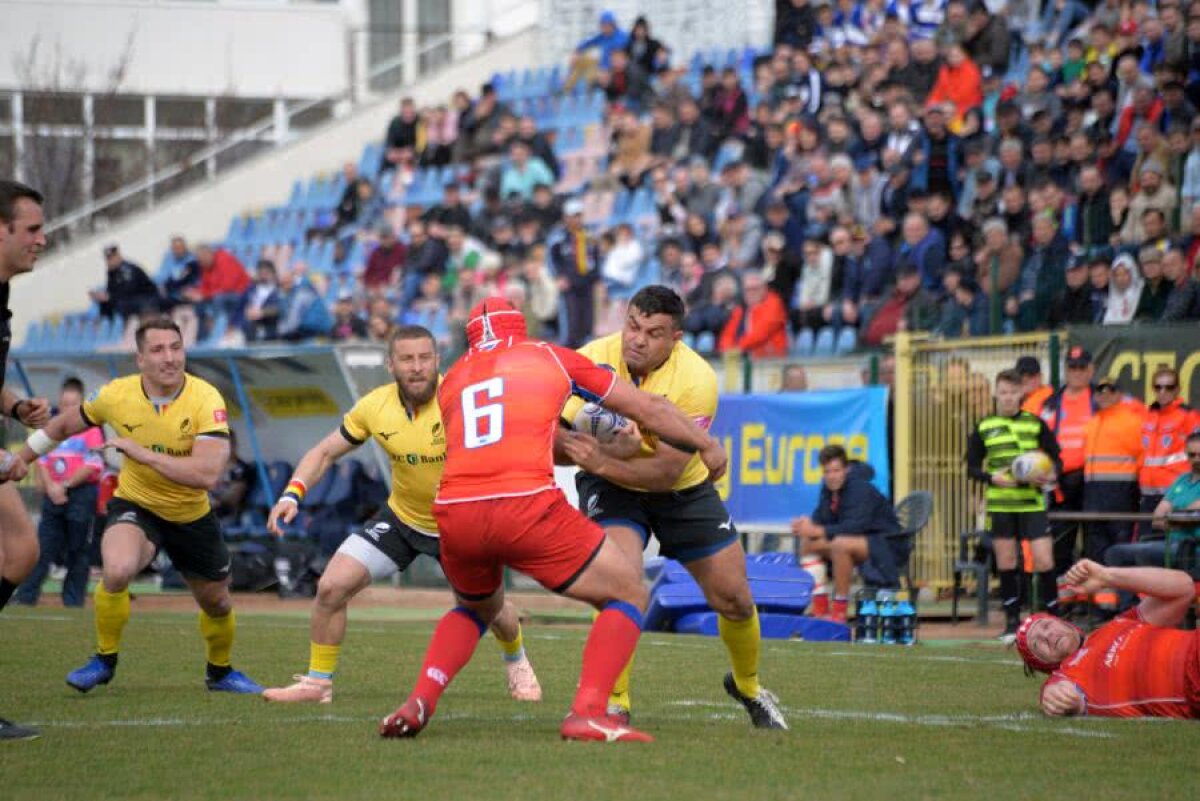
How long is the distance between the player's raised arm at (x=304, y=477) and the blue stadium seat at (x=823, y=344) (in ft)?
33.9

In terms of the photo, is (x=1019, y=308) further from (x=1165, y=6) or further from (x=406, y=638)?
(x=406, y=638)

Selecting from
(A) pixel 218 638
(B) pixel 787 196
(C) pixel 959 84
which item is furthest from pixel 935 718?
(C) pixel 959 84

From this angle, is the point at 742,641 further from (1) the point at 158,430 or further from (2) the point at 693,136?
(2) the point at 693,136

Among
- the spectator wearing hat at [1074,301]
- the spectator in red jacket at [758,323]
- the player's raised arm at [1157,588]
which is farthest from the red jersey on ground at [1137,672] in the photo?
the spectator in red jacket at [758,323]

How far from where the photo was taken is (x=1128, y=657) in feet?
31.3

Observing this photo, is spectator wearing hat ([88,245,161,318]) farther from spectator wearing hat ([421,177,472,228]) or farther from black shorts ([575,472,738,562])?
black shorts ([575,472,738,562])

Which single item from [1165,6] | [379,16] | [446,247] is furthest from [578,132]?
[379,16]

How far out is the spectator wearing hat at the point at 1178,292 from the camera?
16.8 m

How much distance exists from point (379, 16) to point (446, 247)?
2493 centimetres

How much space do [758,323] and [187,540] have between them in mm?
11096

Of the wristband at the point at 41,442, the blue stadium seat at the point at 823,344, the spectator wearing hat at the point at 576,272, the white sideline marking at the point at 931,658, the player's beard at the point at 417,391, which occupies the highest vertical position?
the spectator wearing hat at the point at 576,272

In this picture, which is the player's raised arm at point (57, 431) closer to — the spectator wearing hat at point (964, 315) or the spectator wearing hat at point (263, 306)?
the spectator wearing hat at point (964, 315)

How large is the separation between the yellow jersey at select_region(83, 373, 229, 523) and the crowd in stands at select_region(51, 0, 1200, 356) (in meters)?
9.05

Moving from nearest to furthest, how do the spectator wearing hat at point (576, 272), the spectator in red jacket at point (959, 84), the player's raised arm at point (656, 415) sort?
1. the player's raised arm at point (656, 415)
2. the spectator in red jacket at point (959, 84)
3. the spectator wearing hat at point (576, 272)
